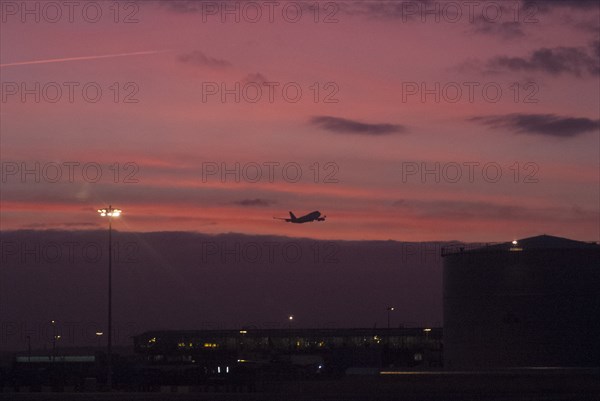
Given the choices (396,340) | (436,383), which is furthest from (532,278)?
(396,340)

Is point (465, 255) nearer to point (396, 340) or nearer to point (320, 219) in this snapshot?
point (320, 219)

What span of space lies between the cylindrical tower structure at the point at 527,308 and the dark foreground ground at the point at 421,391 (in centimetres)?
1113

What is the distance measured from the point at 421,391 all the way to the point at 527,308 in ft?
123

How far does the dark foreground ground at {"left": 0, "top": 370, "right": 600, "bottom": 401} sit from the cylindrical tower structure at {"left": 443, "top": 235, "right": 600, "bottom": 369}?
11.1 m

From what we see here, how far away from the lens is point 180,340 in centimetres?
16975

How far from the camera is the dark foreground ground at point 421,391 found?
47.6m

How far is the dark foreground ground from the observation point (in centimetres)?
4762

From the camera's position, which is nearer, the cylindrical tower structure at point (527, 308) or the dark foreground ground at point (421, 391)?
the dark foreground ground at point (421, 391)

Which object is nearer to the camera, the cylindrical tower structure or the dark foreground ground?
the dark foreground ground

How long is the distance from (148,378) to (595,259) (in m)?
45.6

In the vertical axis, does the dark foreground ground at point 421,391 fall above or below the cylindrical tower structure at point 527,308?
below

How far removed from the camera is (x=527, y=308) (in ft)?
287

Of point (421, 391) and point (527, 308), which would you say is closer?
point (421, 391)

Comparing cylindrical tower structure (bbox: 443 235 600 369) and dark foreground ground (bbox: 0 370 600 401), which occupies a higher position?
cylindrical tower structure (bbox: 443 235 600 369)
